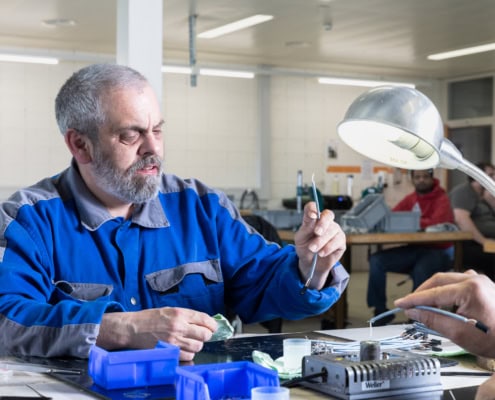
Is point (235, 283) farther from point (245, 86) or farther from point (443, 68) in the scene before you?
point (443, 68)

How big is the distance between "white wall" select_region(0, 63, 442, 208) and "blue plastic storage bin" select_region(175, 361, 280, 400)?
9.75 metres

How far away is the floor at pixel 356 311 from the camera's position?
711cm

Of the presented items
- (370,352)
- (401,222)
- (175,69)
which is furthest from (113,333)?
(175,69)

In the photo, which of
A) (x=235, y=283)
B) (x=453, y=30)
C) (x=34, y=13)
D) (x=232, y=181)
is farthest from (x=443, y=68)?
(x=235, y=283)

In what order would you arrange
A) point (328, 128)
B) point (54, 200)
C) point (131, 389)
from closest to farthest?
point (131, 389), point (54, 200), point (328, 128)

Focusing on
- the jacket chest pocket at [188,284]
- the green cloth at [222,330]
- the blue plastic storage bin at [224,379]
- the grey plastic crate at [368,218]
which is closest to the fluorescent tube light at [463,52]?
the grey plastic crate at [368,218]

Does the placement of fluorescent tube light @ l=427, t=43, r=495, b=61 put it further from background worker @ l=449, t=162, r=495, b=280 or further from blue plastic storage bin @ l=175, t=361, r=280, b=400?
blue plastic storage bin @ l=175, t=361, r=280, b=400

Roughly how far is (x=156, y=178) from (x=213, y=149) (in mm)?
9811

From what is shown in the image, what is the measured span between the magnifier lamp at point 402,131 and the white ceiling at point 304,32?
723cm

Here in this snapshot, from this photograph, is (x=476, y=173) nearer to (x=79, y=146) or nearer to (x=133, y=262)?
(x=133, y=262)

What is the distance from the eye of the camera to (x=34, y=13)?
30.2 feet

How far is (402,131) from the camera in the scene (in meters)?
1.54

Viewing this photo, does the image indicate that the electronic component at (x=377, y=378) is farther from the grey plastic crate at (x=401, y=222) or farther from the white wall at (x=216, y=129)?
the white wall at (x=216, y=129)

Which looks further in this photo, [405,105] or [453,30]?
[453,30]
